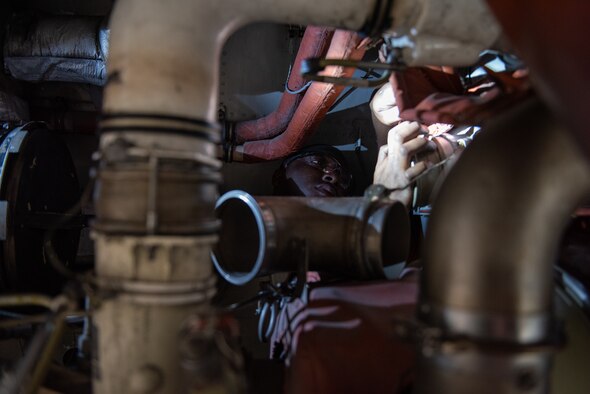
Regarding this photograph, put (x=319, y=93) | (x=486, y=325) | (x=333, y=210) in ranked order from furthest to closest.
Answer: (x=319, y=93) → (x=333, y=210) → (x=486, y=325)

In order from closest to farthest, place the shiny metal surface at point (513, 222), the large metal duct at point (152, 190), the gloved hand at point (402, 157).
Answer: the shiny metal surface at point (513, 222), the large metal duct at point (152, 190), the gloved hand at point (402, 157)

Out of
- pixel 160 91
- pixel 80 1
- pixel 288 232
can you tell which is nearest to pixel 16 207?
pixel 288 232

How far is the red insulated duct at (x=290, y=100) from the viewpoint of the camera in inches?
89.3

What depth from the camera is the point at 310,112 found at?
8.72 feet

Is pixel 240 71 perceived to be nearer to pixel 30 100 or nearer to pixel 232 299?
pixel 30 100

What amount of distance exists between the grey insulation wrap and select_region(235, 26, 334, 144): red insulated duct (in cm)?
108

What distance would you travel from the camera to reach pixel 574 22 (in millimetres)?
688

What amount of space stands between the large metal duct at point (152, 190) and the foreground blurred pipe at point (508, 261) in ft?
1.96

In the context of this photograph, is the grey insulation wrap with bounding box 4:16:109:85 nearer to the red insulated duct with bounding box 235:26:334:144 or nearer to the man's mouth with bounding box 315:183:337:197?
the red insulated duct with bounding box 235:26:334:144

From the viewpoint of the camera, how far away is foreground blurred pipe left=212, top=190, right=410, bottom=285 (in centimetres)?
160

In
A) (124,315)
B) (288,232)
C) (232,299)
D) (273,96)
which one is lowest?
(232,299)

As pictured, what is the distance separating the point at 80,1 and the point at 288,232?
283 centimetres

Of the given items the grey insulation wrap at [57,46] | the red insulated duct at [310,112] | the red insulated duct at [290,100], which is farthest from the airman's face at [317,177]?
the grey insulation wrap at [57,46]

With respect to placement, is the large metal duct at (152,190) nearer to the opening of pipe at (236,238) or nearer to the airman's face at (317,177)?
the opening of pipe at (236,238)
